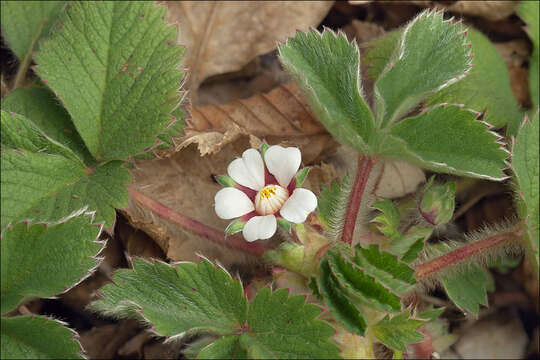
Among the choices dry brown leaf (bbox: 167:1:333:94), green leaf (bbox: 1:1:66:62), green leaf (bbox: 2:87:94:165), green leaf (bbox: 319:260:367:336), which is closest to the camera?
green leaf (bbox: 319:260:367:336)

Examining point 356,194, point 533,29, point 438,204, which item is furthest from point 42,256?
point 533,29

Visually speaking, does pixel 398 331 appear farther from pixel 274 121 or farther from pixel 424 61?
pixel 274 121

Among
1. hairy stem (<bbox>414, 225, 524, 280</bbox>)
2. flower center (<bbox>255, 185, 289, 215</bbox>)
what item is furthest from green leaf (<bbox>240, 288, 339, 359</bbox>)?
hairy stem (<bbox>414, 225, 524, 280</bbox>)

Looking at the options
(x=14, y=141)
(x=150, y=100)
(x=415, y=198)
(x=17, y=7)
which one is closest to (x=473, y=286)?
(x=415, y=198)

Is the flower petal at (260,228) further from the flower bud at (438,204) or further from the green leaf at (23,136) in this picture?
the green leaf at (23,136)

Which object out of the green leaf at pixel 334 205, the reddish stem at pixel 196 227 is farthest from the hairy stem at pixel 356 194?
the reddish stem at pixel 196 227

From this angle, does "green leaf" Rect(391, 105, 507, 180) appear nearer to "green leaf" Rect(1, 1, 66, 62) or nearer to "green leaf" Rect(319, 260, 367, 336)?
"green leaf" Rect(319, 260, 367, 336)
